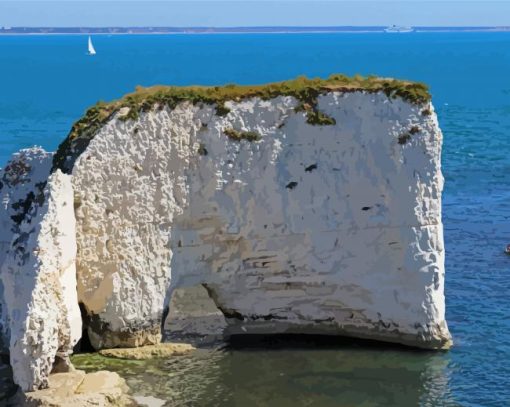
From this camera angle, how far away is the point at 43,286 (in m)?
27.1

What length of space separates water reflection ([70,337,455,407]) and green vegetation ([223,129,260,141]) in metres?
6.64

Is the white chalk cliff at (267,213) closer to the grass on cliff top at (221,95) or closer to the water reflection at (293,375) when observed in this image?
the grass on cliff top at (221,95)

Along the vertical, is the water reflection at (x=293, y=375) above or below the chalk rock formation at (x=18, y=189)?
below

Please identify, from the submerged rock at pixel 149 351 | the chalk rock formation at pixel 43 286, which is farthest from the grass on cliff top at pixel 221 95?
the submerged rock at pixel 149 351

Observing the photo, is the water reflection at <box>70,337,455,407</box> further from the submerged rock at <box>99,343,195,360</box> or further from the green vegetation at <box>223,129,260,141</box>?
the green vegetation at <box>223,129,260,141</box>

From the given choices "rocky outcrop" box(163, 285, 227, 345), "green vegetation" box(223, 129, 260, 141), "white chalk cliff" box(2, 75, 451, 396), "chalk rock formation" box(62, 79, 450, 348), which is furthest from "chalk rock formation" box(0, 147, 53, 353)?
"green vegetation" box(223, 129, 260, 141)

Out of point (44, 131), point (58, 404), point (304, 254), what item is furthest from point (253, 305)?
point (44, 131)

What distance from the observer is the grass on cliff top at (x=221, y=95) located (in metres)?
30.0

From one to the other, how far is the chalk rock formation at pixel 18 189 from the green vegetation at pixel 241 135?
5.78 m

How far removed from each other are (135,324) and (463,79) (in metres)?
133

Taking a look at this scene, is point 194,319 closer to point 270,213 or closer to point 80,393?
point 270,213

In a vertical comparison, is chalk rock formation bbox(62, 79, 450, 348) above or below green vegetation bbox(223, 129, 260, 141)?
below

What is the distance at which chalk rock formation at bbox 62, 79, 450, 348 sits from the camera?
1185 inches

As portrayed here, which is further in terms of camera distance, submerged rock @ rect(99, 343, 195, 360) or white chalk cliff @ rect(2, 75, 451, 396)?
submerged rock @ rect(99, 343, 195, 360)
